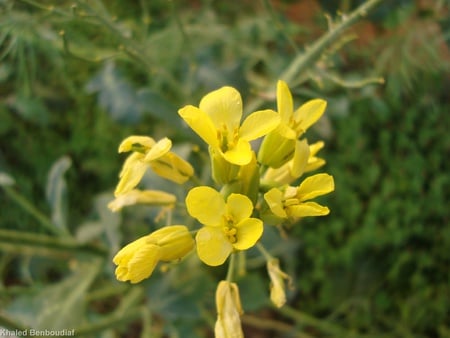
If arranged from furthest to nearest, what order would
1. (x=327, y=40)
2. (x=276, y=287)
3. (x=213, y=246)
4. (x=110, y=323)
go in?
(x=110, y=323)
(x=327, y=40)
(x=276, y=287)
(x=213, y=246)

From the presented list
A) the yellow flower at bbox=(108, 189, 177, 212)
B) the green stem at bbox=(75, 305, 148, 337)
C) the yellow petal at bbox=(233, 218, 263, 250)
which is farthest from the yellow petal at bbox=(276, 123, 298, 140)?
the green stem at bbox=(75, 305, 148, 337)

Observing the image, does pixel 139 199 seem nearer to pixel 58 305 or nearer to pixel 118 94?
pixel 58 305

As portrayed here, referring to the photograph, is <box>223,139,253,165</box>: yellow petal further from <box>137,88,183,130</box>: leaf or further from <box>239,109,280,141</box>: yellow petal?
<box>137,88,183,130</box>: leaf

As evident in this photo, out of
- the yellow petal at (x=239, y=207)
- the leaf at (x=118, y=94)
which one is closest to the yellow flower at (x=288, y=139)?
the yellow petal at (x=239, y=207)

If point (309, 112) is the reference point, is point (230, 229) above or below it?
below

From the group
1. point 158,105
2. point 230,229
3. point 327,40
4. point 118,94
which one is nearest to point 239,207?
point 230,229

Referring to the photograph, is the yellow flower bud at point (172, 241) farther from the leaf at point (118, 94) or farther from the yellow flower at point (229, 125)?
the leaf at point (118, 94)
